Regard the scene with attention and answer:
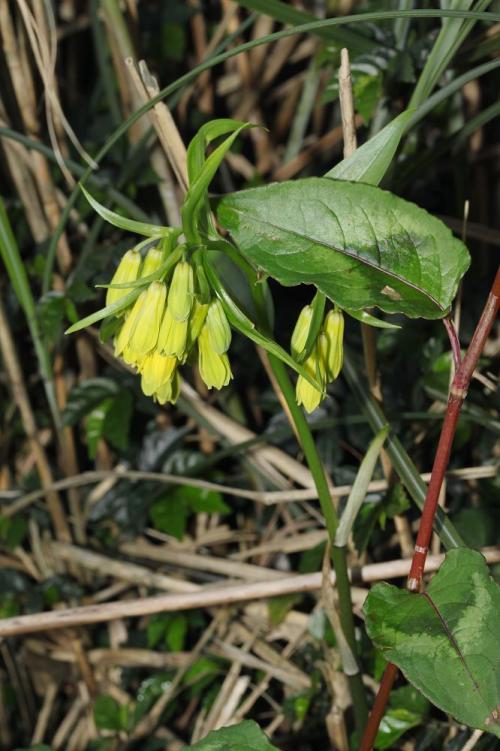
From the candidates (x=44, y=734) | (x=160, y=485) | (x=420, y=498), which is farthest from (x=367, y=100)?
(x=44, y=734)

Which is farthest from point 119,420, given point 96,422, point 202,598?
point 202,598

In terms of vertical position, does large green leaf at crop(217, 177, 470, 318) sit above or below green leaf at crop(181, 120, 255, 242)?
below

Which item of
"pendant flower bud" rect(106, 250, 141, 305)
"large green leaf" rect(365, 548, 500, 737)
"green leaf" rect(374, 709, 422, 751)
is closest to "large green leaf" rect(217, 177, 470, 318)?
"pendant flower bud" rect(106, 250, 141, 305)

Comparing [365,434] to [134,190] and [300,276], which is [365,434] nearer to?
[134,190]

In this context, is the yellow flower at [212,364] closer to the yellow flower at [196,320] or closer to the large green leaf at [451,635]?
the yellow flower at [196,320]

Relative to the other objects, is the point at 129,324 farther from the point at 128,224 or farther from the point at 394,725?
the point at 394,725

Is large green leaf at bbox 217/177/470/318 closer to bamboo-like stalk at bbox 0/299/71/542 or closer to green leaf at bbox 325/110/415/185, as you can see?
green leaf at bbox 325/110/415/185

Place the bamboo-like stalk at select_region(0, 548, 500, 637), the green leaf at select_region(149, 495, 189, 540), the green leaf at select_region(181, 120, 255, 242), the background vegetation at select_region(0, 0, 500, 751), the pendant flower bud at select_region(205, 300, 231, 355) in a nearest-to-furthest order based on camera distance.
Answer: the green leaf at select_region(181, 120, 255, 242) < the pendant flower bud at select_region(205, 300, 231, 355) < the bamboo-like stalk at select_region(0, 548, 500, 637) < the background vegetation at select_region(0, 0, 500, 751) < the green leaf at select_region(149, 495, 189, 540)
